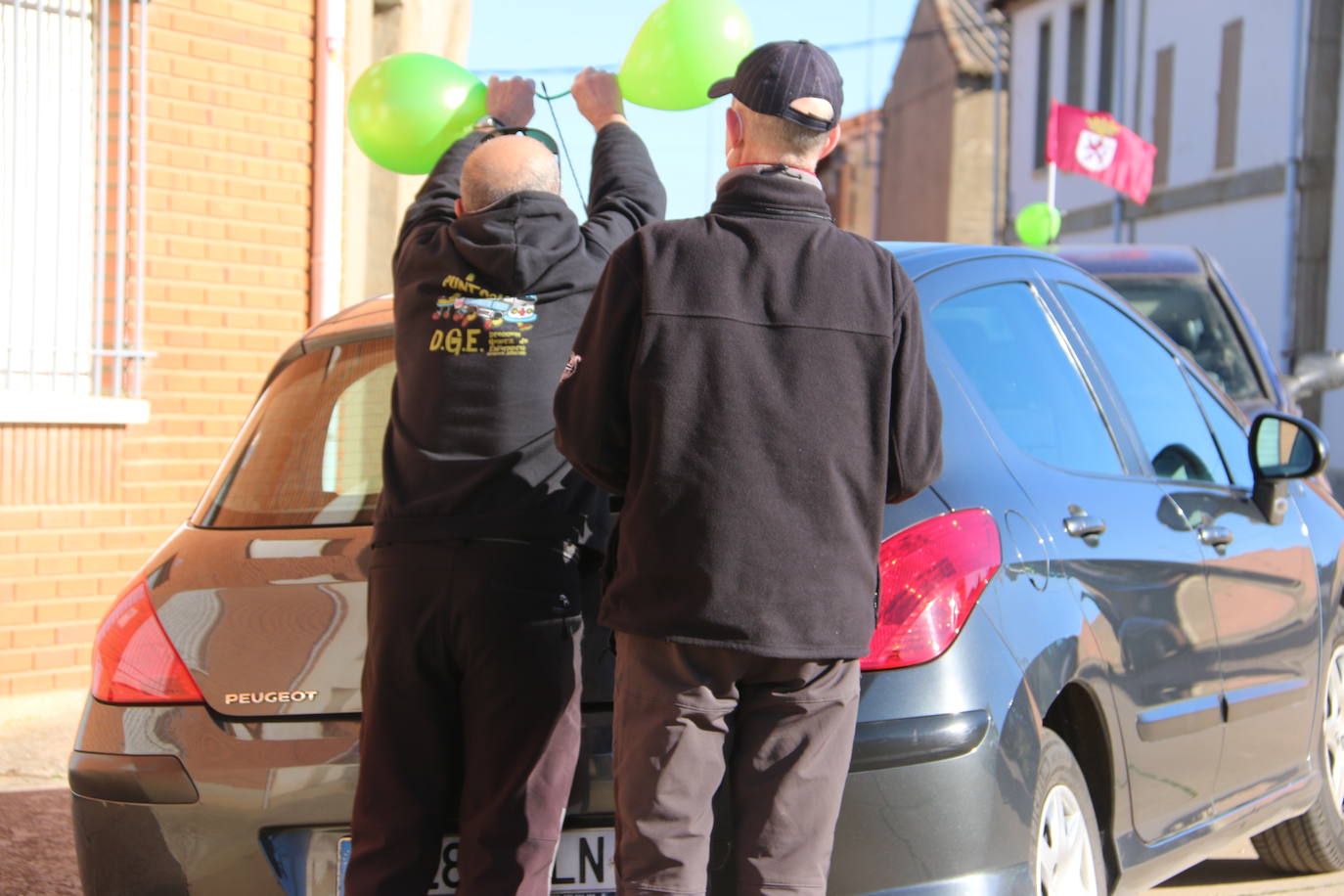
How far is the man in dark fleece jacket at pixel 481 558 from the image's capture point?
2898mm

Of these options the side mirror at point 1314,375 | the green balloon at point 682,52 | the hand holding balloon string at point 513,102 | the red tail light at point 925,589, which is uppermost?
the green balloon at point 682,52

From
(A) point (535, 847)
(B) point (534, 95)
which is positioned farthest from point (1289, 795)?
(B) point (534, 95)

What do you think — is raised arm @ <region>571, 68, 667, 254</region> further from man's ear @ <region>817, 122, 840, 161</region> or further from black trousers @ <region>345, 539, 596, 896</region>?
black trousers @ <region>345, 539, 596, 896</region>

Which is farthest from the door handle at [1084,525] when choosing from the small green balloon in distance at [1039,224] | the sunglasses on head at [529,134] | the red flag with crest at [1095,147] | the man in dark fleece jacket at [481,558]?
the red flag with crest at [1095,147]

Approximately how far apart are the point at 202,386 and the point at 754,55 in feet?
16.3

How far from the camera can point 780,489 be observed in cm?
259

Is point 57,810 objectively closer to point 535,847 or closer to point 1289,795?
point 535,847

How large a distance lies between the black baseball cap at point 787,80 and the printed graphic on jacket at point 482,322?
0.62 metres

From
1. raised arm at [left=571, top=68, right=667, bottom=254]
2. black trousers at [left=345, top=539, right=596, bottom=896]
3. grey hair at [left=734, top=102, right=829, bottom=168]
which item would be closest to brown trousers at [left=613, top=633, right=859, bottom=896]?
black trousers at [left=345, top=539, right=596, bottom=896]

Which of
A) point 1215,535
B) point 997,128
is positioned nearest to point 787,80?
point 1215,535

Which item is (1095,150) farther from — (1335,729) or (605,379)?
(605,379)

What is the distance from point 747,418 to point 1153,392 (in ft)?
6.77

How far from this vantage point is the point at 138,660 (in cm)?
320

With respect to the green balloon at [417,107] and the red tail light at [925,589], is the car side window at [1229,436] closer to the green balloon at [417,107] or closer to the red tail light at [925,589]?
the red tail light at [925,589]
